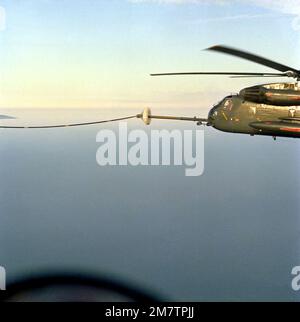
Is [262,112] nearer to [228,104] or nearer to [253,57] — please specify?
[228,104]

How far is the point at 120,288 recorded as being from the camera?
3.61 m

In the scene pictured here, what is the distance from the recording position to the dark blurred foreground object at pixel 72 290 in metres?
3.59

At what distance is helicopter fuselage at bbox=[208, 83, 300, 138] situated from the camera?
11.5 feet

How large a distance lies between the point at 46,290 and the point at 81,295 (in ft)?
0.61

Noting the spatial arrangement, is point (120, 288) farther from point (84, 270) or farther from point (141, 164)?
point (141, 164)

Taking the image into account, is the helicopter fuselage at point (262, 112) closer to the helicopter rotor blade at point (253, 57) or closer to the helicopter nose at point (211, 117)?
the helicopter nose at point (211, 117)

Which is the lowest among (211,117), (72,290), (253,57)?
(72,290)

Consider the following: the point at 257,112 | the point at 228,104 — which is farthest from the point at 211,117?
the point at 257,112

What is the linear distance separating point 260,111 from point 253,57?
20.5 inches

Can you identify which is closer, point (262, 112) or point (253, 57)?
point (253, 57)

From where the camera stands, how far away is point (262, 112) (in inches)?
145
